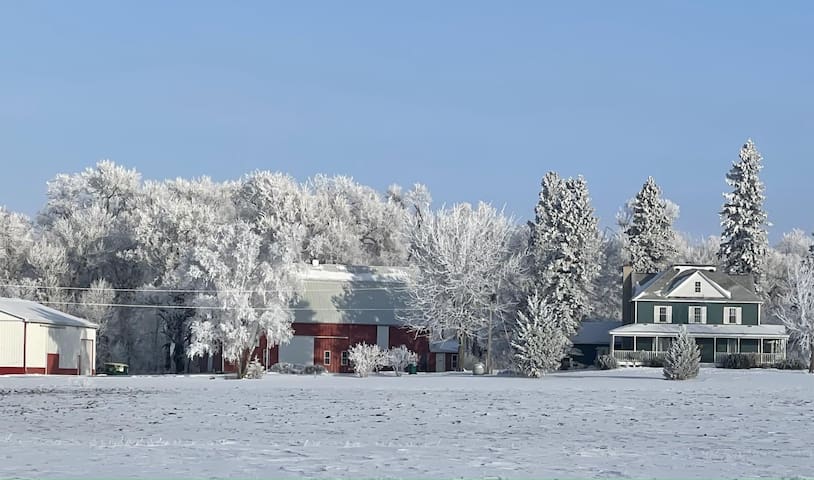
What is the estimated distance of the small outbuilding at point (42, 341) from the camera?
68062 millimetres

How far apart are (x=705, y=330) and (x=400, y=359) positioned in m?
21.1

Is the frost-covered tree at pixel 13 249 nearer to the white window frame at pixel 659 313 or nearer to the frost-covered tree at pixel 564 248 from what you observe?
the frost-covered tree at pixel 564 248

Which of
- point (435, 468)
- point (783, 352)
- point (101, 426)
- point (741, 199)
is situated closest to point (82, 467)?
point (435, 468)

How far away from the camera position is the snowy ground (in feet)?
62.3

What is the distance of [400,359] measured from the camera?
7238 cm

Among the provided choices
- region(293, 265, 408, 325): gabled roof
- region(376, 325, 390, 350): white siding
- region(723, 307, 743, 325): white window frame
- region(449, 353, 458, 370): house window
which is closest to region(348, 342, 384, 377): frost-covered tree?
region(293, 265, 408, 325): gabled roof

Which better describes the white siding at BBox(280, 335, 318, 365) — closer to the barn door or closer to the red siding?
the barn door

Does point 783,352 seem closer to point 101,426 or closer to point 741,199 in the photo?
point 741,199

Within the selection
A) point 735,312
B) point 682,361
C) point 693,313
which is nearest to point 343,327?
point 693,313

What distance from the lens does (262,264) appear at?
7038cm

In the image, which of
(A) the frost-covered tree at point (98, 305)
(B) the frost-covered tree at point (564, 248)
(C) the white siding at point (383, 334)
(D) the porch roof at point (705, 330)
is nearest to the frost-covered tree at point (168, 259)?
(A) the frost-covered tree at point (98, 305)

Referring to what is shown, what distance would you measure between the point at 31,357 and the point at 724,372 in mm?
41347

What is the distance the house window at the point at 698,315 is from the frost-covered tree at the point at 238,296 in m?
28.1

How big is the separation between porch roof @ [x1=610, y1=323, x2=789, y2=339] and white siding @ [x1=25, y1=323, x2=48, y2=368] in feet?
121
